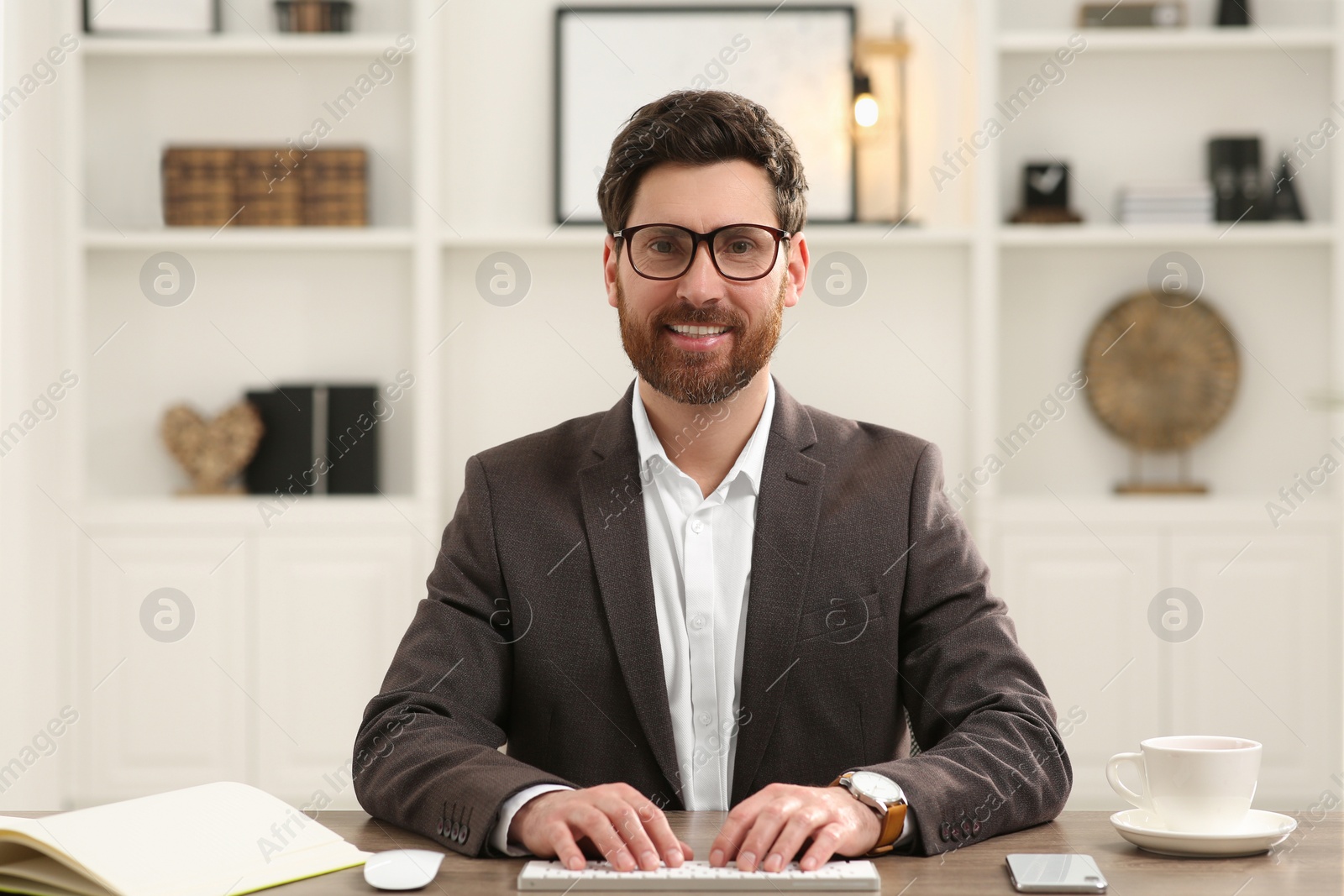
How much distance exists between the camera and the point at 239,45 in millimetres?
3326

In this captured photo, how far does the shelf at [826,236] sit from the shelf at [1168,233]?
173 millimetres

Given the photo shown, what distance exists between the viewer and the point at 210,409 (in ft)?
11.5

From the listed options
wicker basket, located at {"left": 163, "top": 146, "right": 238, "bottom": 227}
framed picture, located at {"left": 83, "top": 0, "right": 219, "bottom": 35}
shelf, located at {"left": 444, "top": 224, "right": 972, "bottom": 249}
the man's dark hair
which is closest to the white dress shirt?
the man's dark hair

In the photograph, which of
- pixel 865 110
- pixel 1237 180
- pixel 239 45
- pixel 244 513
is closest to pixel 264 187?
pixel 239 45

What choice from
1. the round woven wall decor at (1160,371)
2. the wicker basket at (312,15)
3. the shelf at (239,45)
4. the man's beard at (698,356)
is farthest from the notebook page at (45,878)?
the round woven wall decor at (1160,371)

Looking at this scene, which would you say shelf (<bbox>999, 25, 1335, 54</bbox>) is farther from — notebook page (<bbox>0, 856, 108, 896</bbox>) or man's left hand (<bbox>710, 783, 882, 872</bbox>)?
notebook page (<bbox>0, 856, 108, 896</bbox>)

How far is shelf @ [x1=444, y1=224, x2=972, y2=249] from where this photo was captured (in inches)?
130

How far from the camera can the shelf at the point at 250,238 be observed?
3305 millimetres

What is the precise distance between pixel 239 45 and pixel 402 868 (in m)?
2.84

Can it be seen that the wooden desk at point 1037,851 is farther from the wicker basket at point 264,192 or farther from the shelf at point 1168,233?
the wicker basket at point 264,192

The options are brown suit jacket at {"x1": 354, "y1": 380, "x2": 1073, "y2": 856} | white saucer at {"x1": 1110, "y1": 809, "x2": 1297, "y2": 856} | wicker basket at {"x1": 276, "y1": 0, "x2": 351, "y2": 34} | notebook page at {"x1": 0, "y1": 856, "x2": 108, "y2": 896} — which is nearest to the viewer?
notebook page at {"x1": 0, "y1": 856, "x2": 108, "y2": 896}

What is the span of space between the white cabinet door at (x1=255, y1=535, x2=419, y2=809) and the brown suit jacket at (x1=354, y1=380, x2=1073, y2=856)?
163cm

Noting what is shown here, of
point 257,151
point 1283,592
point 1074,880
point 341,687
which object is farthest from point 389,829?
point 1283,592

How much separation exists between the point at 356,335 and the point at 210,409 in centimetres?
46
